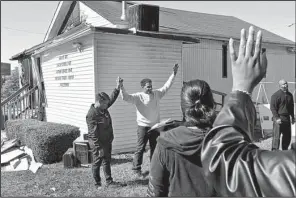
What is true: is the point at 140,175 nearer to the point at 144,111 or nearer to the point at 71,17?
the point at 144,111

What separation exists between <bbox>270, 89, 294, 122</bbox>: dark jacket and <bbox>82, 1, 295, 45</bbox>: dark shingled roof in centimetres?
621

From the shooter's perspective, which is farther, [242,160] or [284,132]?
[284,132]

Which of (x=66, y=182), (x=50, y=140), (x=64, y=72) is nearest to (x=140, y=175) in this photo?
(x=66, y=182)

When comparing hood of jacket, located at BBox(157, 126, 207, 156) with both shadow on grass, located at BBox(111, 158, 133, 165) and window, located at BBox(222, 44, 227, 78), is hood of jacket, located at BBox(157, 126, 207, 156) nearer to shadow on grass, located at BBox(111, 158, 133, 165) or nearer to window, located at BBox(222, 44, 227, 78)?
shadow on grass, located at BBox(111, 158, 133, 165)

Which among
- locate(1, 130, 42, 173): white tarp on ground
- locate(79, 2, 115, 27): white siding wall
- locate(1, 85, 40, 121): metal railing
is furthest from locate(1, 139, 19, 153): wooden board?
locate(79, 2, 115, 27): white siding wall

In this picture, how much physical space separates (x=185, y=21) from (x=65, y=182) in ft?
39.6

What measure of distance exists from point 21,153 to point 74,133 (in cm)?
206

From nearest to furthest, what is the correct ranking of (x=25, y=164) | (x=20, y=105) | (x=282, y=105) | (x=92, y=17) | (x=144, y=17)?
(x=282, y=105) → (x=25, y=164) → (x=144, y=17) → (x=20, y=105) → (x=92, y=17)

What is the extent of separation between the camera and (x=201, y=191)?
6.68 ft

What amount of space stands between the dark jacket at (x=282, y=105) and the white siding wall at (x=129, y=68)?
10.8ft

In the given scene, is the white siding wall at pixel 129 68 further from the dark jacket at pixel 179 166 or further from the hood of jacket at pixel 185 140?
the hood of jacket at pixel 185 140

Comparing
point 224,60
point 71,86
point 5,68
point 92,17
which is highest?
point 92,17

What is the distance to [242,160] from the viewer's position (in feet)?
4.04

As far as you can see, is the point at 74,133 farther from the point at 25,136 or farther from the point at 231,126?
the point at 231,126
